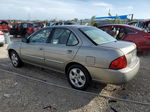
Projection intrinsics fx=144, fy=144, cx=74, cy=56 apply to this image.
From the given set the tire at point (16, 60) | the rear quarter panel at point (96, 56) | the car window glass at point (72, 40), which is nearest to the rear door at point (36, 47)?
the tire at point (16, 60)

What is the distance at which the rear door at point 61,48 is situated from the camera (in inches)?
141

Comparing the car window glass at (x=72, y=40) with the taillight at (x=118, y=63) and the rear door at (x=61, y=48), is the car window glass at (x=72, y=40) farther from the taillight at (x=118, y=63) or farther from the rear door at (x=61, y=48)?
the taillight at (x=118, y=63)

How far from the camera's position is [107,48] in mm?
3146

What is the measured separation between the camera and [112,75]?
9.94ft

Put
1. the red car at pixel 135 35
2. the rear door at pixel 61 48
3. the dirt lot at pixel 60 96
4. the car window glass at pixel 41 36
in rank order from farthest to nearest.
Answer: the red car at pixel 135 35, the car window glass at pixel 41 36, the rear door at pixel 61 48, the dirt lot at pixel 60 96

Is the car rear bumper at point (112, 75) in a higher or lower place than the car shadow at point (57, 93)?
higher

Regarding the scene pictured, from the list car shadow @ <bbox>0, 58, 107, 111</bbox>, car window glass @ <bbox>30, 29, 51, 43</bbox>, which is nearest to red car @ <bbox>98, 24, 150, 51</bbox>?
car shadow @ <bbox>0, 58, 107, 111</bbox>

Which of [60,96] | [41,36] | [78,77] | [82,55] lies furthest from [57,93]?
[41,36]

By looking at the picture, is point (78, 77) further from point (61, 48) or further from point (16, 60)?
point (16, 60)

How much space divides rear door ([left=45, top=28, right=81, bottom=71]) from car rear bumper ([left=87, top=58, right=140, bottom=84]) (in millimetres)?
678

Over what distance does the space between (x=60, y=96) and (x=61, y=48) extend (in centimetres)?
120

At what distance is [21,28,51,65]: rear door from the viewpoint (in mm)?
4316

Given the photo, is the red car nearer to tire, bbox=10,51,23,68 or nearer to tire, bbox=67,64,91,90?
tire, bbox=67,64,91,90

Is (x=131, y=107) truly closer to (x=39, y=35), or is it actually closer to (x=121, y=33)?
(x=39, y=35)
